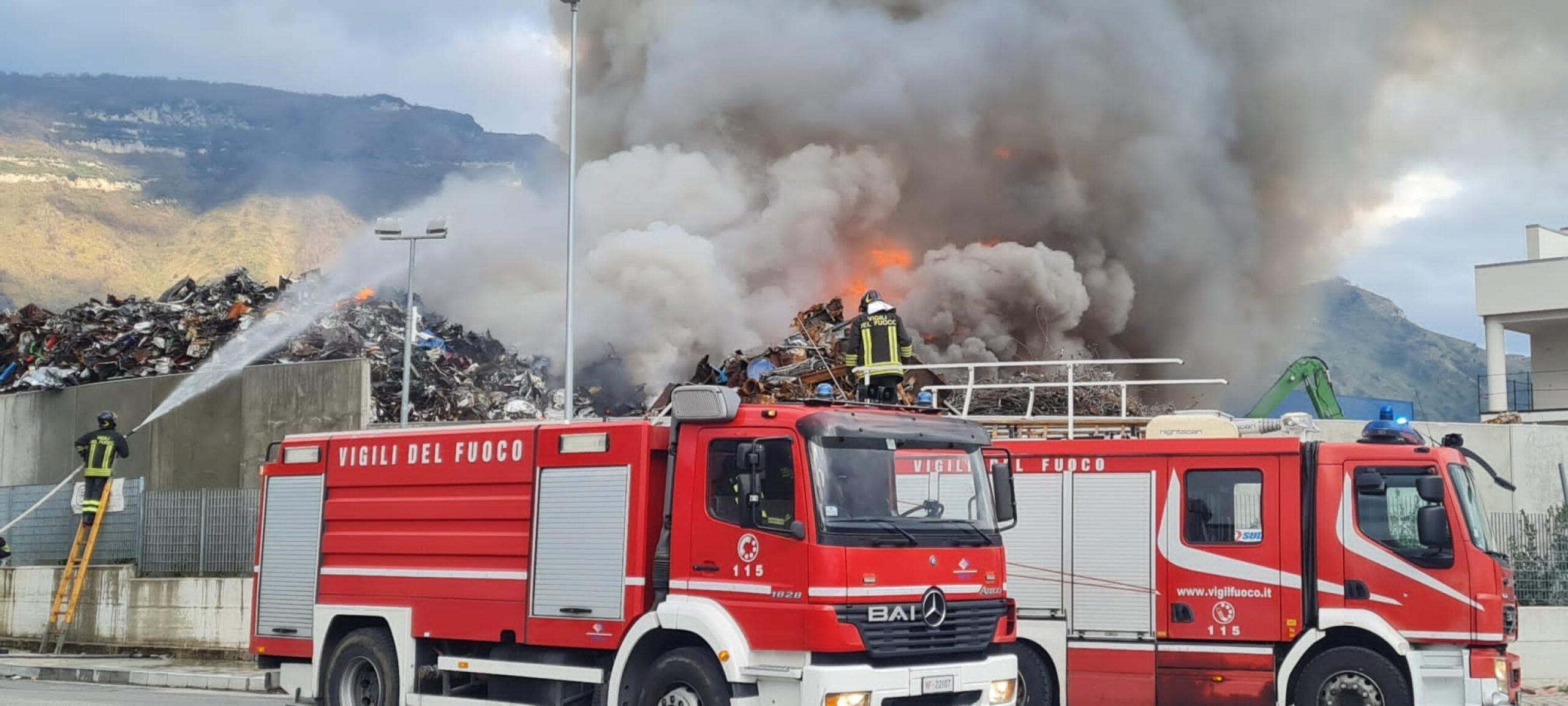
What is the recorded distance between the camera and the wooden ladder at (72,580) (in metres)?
18.3

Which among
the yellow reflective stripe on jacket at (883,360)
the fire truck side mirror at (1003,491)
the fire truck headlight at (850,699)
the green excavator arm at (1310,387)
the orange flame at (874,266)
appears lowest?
the fire truck headlight at (850,699)

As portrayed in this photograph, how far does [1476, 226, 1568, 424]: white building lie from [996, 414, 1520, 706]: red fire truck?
25240 millimetres

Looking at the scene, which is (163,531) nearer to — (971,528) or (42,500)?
(42,500)

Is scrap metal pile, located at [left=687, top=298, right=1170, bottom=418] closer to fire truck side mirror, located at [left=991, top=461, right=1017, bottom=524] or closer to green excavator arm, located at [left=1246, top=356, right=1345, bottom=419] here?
green excavator arm, located at [left=1246, top=356, right=1345, bottom=419]

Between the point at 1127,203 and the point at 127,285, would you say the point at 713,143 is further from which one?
the point at 127,285

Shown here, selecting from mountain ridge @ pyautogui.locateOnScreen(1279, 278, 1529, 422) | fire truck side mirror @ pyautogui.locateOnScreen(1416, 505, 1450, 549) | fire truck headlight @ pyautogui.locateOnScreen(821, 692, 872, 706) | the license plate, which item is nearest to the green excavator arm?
fire truck side mirror @ pyautogui.locateOnScreen(1416, 505, 1450, 549)

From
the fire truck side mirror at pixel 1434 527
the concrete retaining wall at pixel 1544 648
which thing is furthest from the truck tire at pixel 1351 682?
the concrete retaining wall at pixel 1544 648

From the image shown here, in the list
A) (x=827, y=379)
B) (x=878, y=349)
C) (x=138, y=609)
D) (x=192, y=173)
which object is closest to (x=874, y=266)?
(x=827, y=379)

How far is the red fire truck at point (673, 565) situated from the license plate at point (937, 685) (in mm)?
18

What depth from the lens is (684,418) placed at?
920 centimetres

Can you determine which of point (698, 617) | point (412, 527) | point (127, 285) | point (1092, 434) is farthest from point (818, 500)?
point (127, 285)

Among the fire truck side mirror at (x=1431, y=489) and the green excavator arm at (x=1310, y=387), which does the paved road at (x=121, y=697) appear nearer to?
the fire truck side mirror at (x=1431, y=489)

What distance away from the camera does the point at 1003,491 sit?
32.0 feet

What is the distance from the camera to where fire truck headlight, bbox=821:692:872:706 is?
8242 millimetres
